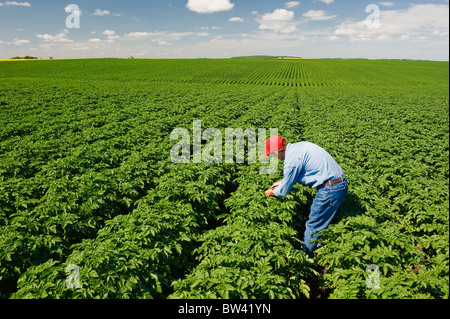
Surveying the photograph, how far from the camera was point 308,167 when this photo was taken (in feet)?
15.5

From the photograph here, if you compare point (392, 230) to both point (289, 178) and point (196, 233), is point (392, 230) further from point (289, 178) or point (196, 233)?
point (196, 233)

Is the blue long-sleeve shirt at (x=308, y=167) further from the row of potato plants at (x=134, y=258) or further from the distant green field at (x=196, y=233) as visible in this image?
the row of potato plants at (x=134, y=258)

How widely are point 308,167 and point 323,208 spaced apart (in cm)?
87

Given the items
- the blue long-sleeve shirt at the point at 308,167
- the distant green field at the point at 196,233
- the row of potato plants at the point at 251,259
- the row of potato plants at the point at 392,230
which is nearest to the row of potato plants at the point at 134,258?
the distant green field at the point at 196,233

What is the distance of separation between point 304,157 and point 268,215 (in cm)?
143

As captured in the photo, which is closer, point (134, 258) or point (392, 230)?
point (134, 258)

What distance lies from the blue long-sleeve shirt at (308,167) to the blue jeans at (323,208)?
192 mm

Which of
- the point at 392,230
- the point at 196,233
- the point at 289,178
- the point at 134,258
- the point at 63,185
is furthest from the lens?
the point at 63,185

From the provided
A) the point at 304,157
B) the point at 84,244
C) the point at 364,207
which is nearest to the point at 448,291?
the point at 364,207

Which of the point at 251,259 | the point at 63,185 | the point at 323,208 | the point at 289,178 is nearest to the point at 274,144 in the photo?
the point at 289,178

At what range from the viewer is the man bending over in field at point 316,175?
4633 mm

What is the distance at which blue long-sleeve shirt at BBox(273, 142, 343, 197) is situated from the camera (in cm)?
465

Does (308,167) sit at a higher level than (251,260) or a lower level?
higher
